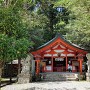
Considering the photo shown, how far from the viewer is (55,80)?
2175 centimetres

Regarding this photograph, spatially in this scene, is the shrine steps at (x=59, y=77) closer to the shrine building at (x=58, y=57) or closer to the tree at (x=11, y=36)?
the shrine building at (x=58, y=57)

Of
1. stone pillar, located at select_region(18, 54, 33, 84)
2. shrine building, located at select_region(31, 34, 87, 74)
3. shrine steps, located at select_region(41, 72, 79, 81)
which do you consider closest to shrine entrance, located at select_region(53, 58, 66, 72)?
shrine building, located at select_region(31, 34, 87, 74)

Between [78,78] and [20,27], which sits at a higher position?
[20,27]

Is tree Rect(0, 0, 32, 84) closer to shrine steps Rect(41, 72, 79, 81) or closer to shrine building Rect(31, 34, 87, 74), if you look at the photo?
shrine steps Rect(41, 72, 79, 81)

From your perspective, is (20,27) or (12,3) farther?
(12,3)

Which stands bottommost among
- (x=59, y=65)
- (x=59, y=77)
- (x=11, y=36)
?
(x=59, y=77)

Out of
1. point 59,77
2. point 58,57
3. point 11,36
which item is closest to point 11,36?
point 11,36

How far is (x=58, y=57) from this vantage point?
1037 inches

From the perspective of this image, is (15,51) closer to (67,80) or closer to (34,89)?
(34,89)

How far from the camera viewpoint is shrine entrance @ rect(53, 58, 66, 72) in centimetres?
2672

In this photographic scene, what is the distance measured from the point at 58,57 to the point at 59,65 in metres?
1.22

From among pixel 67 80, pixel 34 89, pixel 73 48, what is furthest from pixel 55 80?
pixel 34 89

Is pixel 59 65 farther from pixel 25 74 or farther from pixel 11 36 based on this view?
pixel 11 36

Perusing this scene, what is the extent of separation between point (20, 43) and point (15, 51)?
620 millimetres
